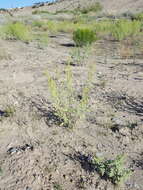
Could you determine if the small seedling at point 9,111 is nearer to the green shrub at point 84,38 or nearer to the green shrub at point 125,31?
the green shrub at point 84,38

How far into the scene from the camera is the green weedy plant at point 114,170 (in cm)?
382

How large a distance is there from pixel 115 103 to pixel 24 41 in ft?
28.4

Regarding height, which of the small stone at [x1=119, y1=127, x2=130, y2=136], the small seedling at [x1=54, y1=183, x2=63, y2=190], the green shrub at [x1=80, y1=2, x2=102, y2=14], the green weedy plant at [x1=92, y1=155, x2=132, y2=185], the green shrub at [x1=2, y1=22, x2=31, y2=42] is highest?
the green weedy plant at [x1=92, y1=155, x2=132, y2=185]

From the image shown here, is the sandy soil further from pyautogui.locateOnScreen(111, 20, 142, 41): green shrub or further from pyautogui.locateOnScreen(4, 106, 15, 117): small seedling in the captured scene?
pyautogui.locateOnScreen(111, 20, 142, 41): green shrub

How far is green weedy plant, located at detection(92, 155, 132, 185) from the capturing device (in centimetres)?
382

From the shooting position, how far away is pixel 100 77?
25.0ft

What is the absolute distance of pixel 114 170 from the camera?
3842 mm

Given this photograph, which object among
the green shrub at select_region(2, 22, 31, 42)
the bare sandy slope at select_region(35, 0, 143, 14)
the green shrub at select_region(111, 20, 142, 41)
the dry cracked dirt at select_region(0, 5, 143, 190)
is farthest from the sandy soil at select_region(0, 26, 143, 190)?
the bare sandy slope at select_region(35, 0, 143, 14)

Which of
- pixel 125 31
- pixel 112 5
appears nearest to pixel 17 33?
pixel 125 31

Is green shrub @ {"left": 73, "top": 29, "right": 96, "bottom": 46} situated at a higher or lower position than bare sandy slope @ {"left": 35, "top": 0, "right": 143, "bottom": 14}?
higher

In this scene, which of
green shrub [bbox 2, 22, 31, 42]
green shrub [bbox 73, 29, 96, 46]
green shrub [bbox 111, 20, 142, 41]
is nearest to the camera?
green shrub [bbox 73, 29, 96, 46]

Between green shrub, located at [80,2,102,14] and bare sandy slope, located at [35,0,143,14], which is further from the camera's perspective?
green shrub, located at [80,2,102,14]

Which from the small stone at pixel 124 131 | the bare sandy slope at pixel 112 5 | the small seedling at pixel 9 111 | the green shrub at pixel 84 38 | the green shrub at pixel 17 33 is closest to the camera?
the small stone at pixel 124 131

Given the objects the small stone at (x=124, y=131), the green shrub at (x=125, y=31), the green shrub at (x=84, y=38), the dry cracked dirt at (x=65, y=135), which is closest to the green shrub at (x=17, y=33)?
the green shrub at (x=84, y=38)
